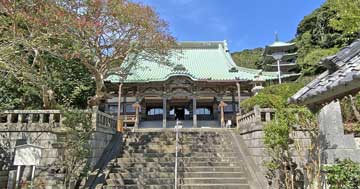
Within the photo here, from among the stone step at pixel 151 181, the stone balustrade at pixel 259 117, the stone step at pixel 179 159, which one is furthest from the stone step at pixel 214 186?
the stone balustrade at pixel 259 117

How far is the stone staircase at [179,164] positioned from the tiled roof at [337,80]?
14.3 ft

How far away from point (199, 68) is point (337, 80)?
15786 millimetres

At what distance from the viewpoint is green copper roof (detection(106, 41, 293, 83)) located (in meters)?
16.1

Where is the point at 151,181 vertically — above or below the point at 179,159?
below

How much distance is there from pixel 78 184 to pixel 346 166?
21.1 feet

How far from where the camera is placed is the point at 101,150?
8602 millimetres

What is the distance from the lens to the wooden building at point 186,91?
1603 cm

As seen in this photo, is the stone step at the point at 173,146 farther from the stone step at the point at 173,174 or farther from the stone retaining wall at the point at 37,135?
the stone step at the point at 173,174

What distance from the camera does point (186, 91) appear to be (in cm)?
1691

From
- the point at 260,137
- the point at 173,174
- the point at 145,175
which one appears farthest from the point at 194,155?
the point at 260,137

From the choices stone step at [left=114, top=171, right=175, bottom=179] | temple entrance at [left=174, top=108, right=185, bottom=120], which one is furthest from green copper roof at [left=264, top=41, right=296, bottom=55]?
stone step at [left=114, top=171, right=175, bottom=179]

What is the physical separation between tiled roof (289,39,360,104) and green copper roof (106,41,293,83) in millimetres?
9896

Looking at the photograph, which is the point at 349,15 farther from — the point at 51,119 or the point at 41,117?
the point at 41,117

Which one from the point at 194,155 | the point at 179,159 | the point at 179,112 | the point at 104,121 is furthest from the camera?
the point at 179,112
